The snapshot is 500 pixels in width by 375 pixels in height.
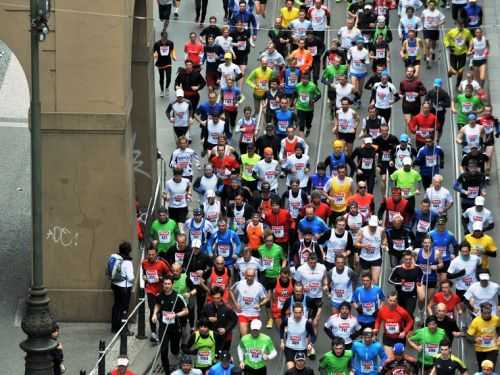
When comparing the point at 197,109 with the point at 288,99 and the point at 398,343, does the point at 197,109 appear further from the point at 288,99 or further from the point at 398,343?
the point at 398,343

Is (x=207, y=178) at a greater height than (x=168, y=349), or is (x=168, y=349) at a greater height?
(x=207, y=178)

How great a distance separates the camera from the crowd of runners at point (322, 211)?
25.3 meters

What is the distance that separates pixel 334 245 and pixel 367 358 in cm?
352

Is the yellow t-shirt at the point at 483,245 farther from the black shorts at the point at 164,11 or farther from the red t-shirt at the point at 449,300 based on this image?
the black shorts at the point at 164,11

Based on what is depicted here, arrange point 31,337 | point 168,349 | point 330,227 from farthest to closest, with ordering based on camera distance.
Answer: point 330,227 < point 168,349 < point 31,337

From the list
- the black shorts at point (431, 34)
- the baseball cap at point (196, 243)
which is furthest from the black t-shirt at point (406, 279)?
the black shorts at point (431, 34)

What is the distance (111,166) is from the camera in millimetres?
27453

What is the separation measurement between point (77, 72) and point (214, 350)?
4.86 meters

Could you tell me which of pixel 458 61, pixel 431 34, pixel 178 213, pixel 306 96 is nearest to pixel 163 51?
pixel 306 96

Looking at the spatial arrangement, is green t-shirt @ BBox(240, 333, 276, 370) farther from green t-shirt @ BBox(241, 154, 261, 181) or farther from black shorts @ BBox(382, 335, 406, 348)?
green t-shirt @ BBox(241, 154, 261, 181)

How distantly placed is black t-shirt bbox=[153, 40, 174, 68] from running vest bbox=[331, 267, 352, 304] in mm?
9836

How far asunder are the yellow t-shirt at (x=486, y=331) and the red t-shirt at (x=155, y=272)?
445 cm

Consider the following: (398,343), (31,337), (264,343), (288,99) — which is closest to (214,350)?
(264,343)

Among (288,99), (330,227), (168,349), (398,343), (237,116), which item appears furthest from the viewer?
(237,116)
